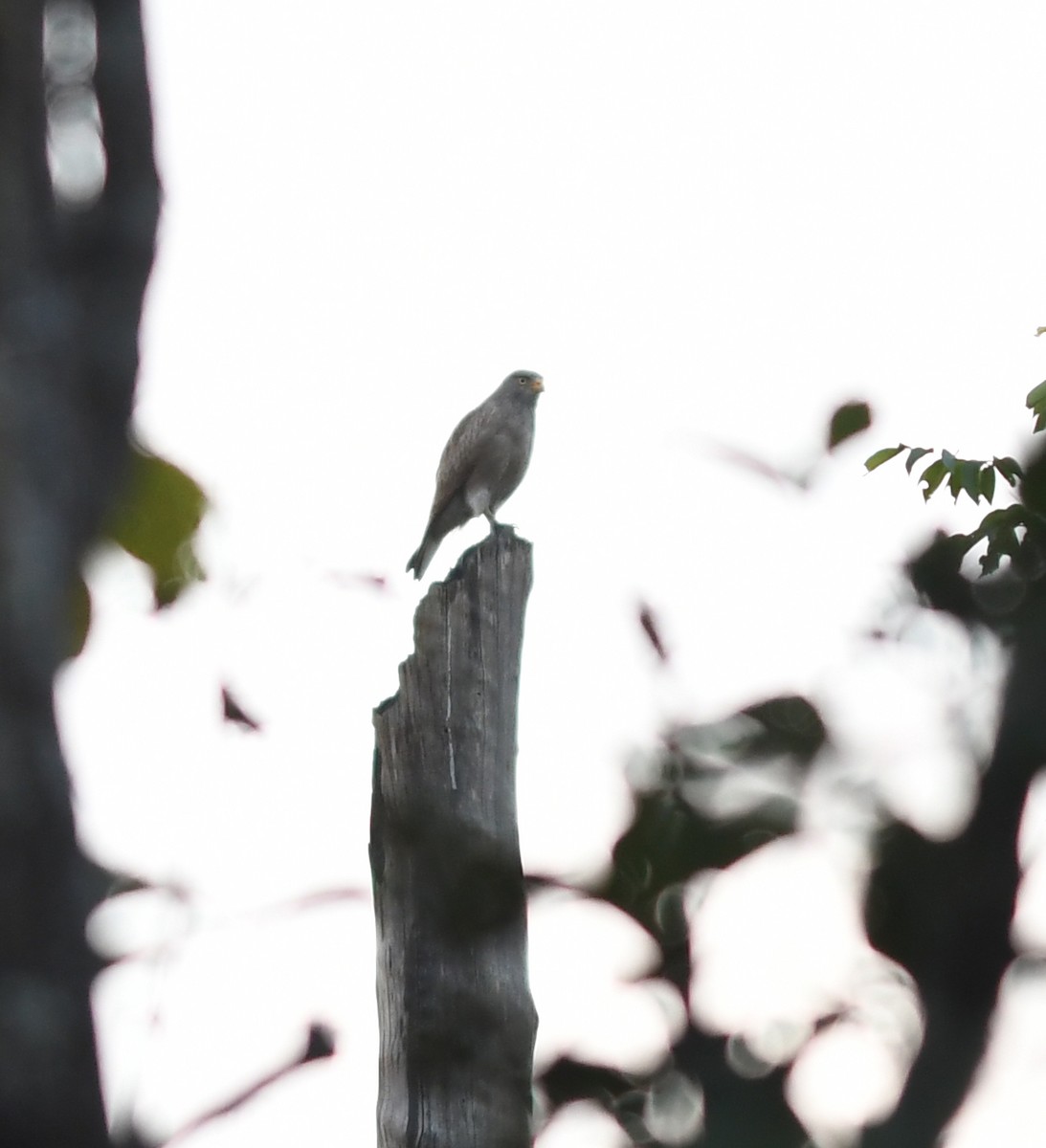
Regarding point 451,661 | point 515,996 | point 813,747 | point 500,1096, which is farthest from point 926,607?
point 451,661

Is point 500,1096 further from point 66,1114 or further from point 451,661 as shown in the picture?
point 451,661

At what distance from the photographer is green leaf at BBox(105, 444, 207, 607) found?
46.1 inches

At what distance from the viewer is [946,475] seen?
50.1 inches

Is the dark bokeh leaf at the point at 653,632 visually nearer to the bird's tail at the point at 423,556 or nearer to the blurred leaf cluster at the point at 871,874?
the blurred leaf cluster at the point at 871,874

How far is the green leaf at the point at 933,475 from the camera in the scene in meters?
1.23

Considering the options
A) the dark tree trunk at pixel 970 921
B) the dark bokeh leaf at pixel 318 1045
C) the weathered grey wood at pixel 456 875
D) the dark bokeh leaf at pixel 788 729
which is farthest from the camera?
the dark bokeh leaf at pixel 318 1045

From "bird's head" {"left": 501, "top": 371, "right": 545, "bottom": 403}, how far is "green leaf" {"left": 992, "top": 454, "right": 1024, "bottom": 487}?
823 centimetres

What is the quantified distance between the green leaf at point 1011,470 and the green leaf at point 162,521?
656 millimetres

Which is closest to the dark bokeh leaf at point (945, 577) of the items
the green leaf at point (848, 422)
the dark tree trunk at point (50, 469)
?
the green leaf at point (848, 422)

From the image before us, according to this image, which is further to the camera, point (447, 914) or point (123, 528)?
point (123, 528)

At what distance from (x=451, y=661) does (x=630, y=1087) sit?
2421 mm

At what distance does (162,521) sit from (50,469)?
28cm

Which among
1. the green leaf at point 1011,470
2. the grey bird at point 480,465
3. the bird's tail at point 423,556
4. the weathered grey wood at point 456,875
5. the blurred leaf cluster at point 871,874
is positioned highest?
the green leaf at point 1011,470

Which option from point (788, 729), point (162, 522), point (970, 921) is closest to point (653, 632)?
point (788, 729)
